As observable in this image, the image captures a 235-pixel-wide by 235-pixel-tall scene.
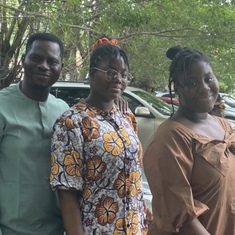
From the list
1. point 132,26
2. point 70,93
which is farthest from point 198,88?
point 70,93

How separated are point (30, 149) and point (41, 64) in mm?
Result: 398

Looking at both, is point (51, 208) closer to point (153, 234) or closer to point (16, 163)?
point (16, 163)

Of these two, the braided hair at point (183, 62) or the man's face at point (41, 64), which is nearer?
the braided hair at point (183, 62)

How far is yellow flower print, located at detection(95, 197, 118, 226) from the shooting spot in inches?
84.1

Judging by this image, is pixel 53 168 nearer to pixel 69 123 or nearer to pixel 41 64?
pixel 69 123

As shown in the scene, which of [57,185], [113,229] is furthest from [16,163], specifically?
[113,229]

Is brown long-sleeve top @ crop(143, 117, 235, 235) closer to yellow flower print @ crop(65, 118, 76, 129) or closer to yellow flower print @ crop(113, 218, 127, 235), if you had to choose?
yellow flower print @ crop(113, 218, 127, 235)

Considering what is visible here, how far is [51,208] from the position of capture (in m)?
2.21

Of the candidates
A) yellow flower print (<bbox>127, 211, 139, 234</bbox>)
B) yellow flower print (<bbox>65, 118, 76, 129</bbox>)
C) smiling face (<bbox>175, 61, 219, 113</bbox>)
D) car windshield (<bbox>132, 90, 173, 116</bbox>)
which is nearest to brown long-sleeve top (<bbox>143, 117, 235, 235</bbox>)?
smiling face (<bbox>175, 61, 219, 113</bbox>)

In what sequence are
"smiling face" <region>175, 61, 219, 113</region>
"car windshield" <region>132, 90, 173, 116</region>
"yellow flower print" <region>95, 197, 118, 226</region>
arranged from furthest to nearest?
"car windshield" <region>132, 90, 173, 116</region>
"yellow flower print" <region>95, 197, 118, 226</region>
"smiling face" <region>175, 61, 219, 113</region>

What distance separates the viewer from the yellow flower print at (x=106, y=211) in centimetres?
214

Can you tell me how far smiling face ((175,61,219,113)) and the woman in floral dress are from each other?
0.35m

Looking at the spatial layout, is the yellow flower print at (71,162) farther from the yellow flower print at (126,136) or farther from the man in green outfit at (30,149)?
the yellow flower print at (126,136)

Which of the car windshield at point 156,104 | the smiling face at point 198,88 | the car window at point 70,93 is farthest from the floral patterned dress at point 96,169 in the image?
the car windshield at point 156,104
